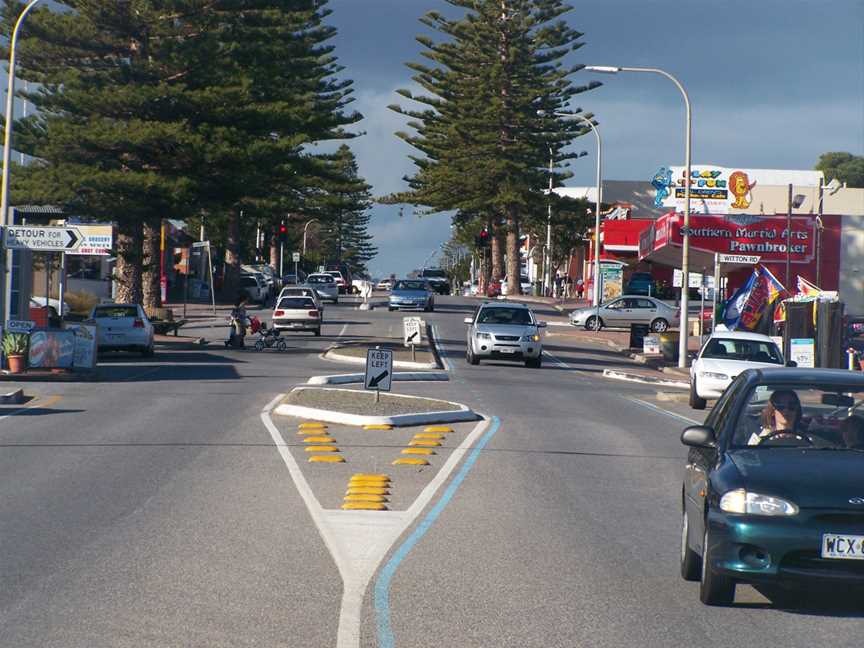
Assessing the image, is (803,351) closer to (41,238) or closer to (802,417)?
(41,238)

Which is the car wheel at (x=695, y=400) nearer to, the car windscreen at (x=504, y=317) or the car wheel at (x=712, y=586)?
the car windscreen at (x=504, y=317)

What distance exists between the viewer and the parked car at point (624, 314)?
57375 mm

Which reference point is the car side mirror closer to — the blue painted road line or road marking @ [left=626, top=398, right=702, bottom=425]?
the blue painted road line

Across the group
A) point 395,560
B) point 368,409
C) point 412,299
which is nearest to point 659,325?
point 412,299

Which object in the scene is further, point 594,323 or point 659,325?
point 594,323

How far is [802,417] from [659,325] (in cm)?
4827

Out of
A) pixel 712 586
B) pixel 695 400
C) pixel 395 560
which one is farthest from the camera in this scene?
pixel 695 400

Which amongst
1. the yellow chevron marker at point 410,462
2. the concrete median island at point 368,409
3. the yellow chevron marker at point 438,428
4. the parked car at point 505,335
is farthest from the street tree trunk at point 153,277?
the yellow chevron marker at point 410,462

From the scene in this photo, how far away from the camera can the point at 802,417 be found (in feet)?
30.6

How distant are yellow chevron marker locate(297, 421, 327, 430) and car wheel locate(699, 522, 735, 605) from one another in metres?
12.0

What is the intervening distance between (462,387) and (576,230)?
64390mm

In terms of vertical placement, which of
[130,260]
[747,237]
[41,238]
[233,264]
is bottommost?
[130,260]

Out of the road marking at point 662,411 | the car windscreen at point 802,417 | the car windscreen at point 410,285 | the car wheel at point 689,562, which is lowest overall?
the road marking at point 662,411

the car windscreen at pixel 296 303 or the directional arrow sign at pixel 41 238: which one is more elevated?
the directional arrow sign at pixel 41 238
